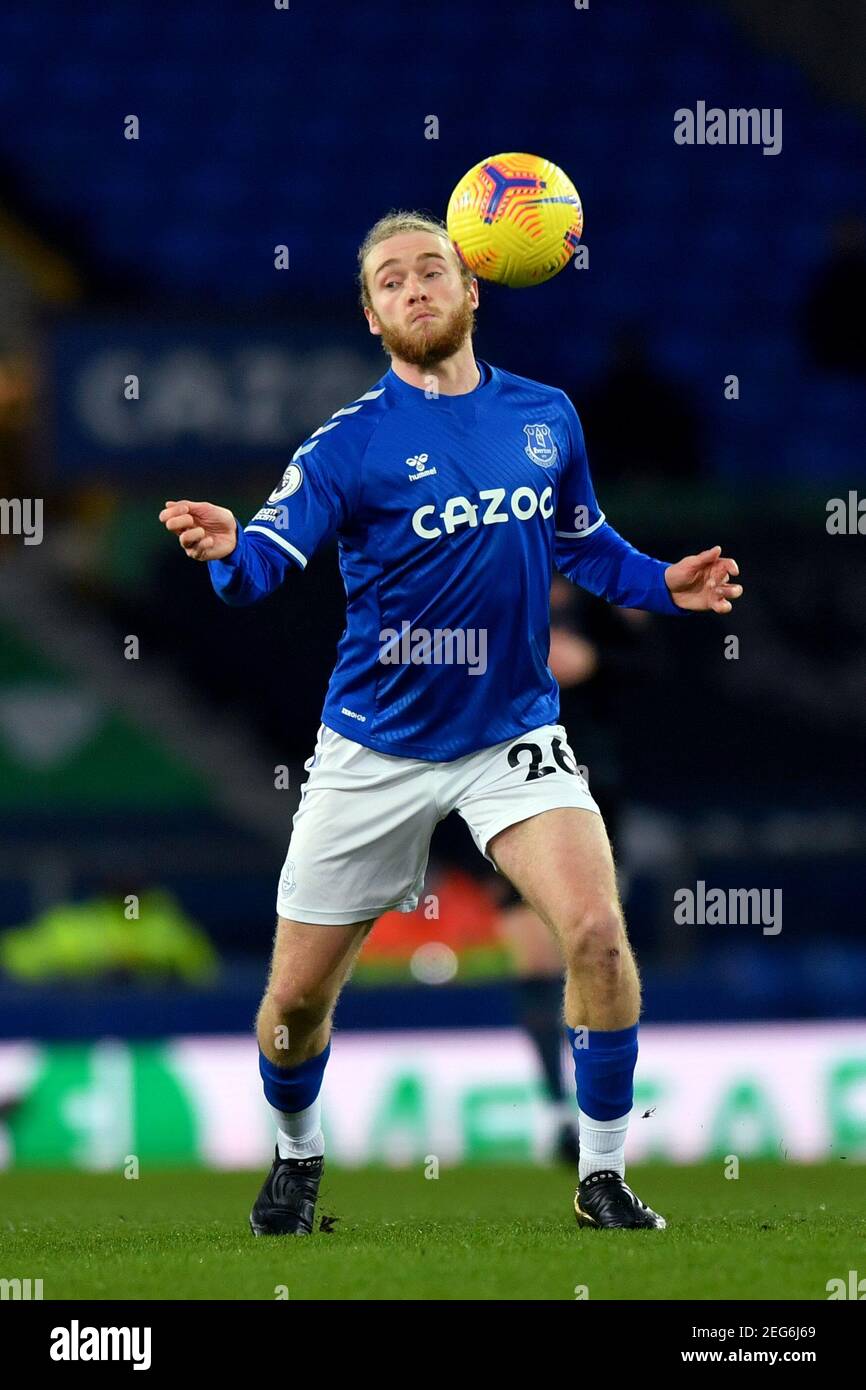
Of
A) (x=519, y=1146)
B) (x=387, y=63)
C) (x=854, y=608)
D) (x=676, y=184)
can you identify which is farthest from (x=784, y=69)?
(x=519, y=1146)

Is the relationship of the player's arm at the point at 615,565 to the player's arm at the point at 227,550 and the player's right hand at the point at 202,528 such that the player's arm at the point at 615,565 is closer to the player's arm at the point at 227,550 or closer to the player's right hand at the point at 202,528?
the player's arm at the point at 227,550

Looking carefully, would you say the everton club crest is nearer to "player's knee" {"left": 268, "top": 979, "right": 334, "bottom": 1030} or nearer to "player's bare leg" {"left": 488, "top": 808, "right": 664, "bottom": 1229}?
"player's bare leg" {"left": 488, "top": 808, "right": 664, "bottom": 1229}

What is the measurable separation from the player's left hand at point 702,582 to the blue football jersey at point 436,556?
0.34 meters

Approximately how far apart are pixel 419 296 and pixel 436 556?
66 centimetres

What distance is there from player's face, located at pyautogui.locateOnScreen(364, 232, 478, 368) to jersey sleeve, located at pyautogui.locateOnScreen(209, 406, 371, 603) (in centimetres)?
24

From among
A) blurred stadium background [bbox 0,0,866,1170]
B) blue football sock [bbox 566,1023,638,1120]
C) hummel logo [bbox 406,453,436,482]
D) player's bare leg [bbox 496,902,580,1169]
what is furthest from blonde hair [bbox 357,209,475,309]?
player's bare leg [bbox 496,902,580,1169]

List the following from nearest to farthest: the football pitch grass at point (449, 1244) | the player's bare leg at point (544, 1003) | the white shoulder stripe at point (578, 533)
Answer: the football pitch grass at point (449, 1244), the white shoulder stripe at point (578, 533), the player's bare leg at point (544, 1003)

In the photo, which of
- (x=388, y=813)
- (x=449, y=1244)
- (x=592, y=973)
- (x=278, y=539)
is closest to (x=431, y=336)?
(x=278, y=539)

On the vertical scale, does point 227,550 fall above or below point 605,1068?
above

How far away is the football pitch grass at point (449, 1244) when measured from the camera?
435 cm

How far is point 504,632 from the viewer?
17.2ft

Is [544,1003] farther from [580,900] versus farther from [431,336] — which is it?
[431,336]

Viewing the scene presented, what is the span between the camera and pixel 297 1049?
540 centimetres

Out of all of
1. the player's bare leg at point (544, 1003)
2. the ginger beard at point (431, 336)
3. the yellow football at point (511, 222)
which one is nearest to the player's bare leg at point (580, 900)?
the ginger beard at point (431, 336)
